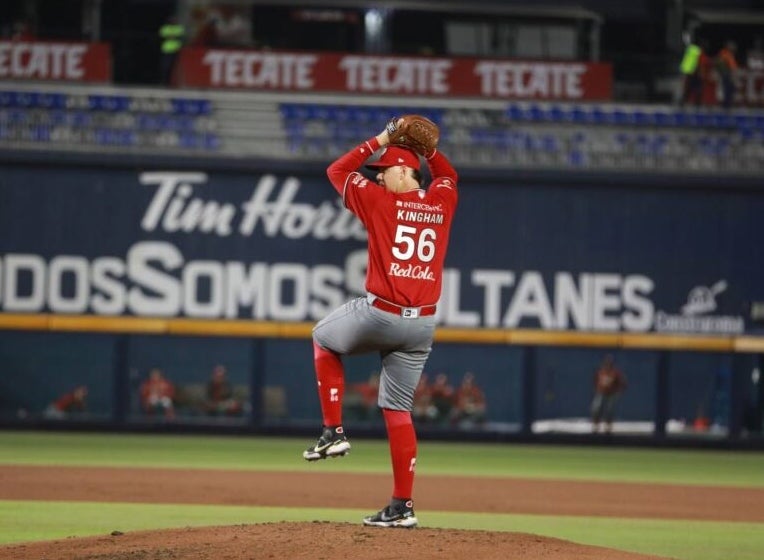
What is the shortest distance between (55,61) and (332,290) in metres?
6.96

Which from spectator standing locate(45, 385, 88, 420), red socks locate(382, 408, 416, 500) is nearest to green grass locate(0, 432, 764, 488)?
spectator standing locate(45, 385, 88, 420)

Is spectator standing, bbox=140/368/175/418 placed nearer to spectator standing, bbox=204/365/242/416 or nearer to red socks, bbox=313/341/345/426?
spectator standing, bbox=204/365/242/416

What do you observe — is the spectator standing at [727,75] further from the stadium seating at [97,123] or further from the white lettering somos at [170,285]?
the stadium seating at [97,123]

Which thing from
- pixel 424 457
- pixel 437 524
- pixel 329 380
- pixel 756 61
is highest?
pixel 756 61

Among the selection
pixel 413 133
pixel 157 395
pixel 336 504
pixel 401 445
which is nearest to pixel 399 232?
pixel 413 133

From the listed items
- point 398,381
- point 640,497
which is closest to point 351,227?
point 640,497

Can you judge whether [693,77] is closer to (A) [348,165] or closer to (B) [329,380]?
(A) [348,165]

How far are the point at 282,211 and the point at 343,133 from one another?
1510mm

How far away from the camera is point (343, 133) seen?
2066 cm

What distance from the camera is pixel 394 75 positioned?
24.1 metres

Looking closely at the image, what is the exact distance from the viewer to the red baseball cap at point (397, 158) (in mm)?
7871

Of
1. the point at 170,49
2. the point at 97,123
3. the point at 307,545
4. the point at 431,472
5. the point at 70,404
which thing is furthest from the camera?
the point at 170,49

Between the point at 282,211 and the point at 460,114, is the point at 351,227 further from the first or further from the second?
the point at 460,114

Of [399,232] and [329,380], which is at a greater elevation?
[399,232]
